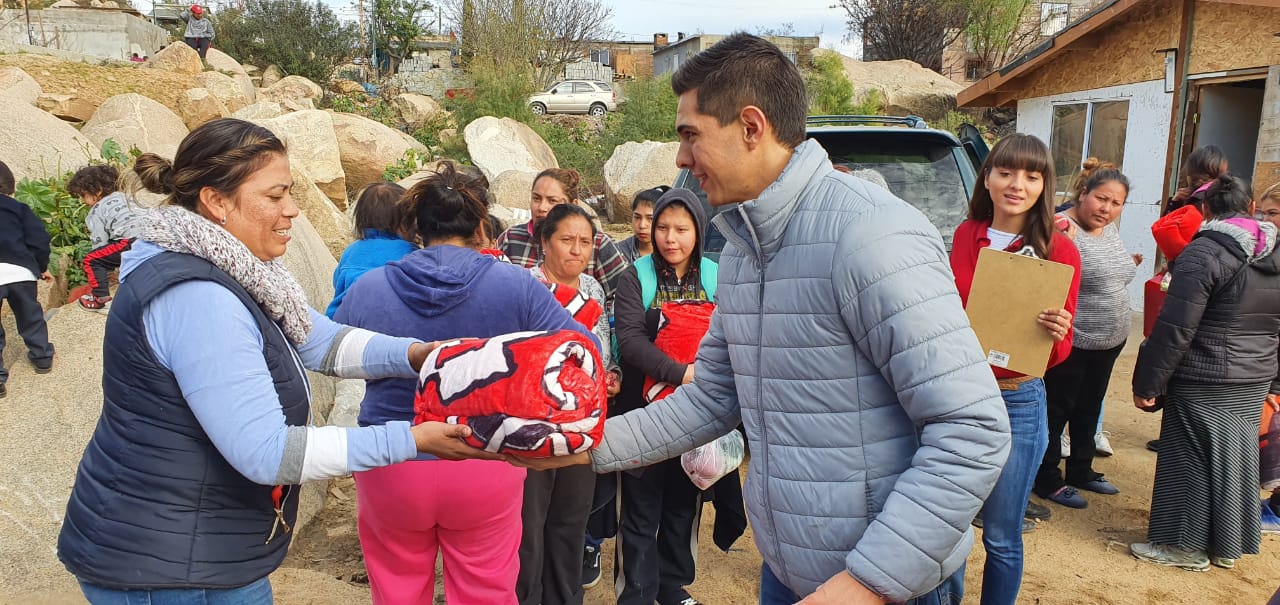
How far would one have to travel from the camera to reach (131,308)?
5.88 ft

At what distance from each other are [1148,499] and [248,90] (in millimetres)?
18538

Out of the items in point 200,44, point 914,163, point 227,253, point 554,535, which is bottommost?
point 554,535

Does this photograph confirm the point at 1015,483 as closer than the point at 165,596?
No

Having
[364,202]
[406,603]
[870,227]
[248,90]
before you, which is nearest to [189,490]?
[406,603]

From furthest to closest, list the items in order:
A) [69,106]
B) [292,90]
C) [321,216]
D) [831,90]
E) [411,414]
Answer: [831,90]
[292,90]
[69,106]
[321,216]
[411,414]

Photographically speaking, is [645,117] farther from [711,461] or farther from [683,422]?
[683,422]

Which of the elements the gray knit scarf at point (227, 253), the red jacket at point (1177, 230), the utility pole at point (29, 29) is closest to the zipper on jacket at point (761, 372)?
the gray knit scarf at point (227, 253)

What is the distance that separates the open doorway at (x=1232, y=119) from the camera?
30.8 feet

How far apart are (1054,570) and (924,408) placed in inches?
132

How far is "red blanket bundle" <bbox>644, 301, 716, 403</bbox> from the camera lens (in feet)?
11.6

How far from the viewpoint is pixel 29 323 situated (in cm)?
540

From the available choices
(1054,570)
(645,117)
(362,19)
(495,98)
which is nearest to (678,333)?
(1054,570)

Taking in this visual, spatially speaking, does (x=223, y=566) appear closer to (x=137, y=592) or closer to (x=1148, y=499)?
(x=137, y=592)

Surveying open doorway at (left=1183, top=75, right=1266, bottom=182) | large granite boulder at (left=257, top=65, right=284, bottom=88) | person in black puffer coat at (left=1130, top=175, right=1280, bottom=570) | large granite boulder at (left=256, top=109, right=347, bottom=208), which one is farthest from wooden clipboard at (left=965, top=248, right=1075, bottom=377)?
large granite boulder at (left=257, top=65, right=284, bottom=88)
